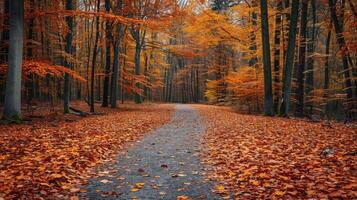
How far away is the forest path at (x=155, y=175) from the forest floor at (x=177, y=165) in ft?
0.05

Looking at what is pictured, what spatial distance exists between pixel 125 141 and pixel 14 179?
4.36m

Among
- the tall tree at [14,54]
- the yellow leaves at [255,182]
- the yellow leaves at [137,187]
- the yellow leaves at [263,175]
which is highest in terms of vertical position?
the tall tree at [14,54]

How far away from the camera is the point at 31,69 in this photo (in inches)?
503

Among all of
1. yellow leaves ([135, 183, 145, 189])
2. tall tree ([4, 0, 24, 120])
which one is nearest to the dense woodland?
tall tree ([4, 0, 24, 120])

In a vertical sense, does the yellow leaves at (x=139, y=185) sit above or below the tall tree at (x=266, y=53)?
below

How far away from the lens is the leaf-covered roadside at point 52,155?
5.16 metres

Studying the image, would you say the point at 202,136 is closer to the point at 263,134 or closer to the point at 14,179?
the point at 263,134

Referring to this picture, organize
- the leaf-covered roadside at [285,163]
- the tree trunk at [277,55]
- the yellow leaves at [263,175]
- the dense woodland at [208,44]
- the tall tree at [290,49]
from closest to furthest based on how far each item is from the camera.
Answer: the leaf-covered roadside at [285,163] < the yellow leaves at [263,175] < the dense woodland at [208,44] < the tall tree at [290,49] < the tree trunk at [277,55]

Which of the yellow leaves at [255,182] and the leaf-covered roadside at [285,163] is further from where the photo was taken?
the yellow leaves at [255,182]

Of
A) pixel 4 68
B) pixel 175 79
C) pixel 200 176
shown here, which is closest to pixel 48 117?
pixel 4 68

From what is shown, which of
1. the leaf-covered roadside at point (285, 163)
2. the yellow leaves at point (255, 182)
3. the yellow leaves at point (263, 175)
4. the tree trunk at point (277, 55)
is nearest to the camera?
the leaf-covered roadside at point (285, 163)

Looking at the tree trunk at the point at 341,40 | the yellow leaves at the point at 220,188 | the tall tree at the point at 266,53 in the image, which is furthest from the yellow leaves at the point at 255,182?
the tall tree at the point at 266,53

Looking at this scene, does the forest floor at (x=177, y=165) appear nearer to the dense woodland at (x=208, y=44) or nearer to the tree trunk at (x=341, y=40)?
the dense woodland at (x=208, y=44)

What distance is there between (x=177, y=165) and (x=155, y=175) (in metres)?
0.87
